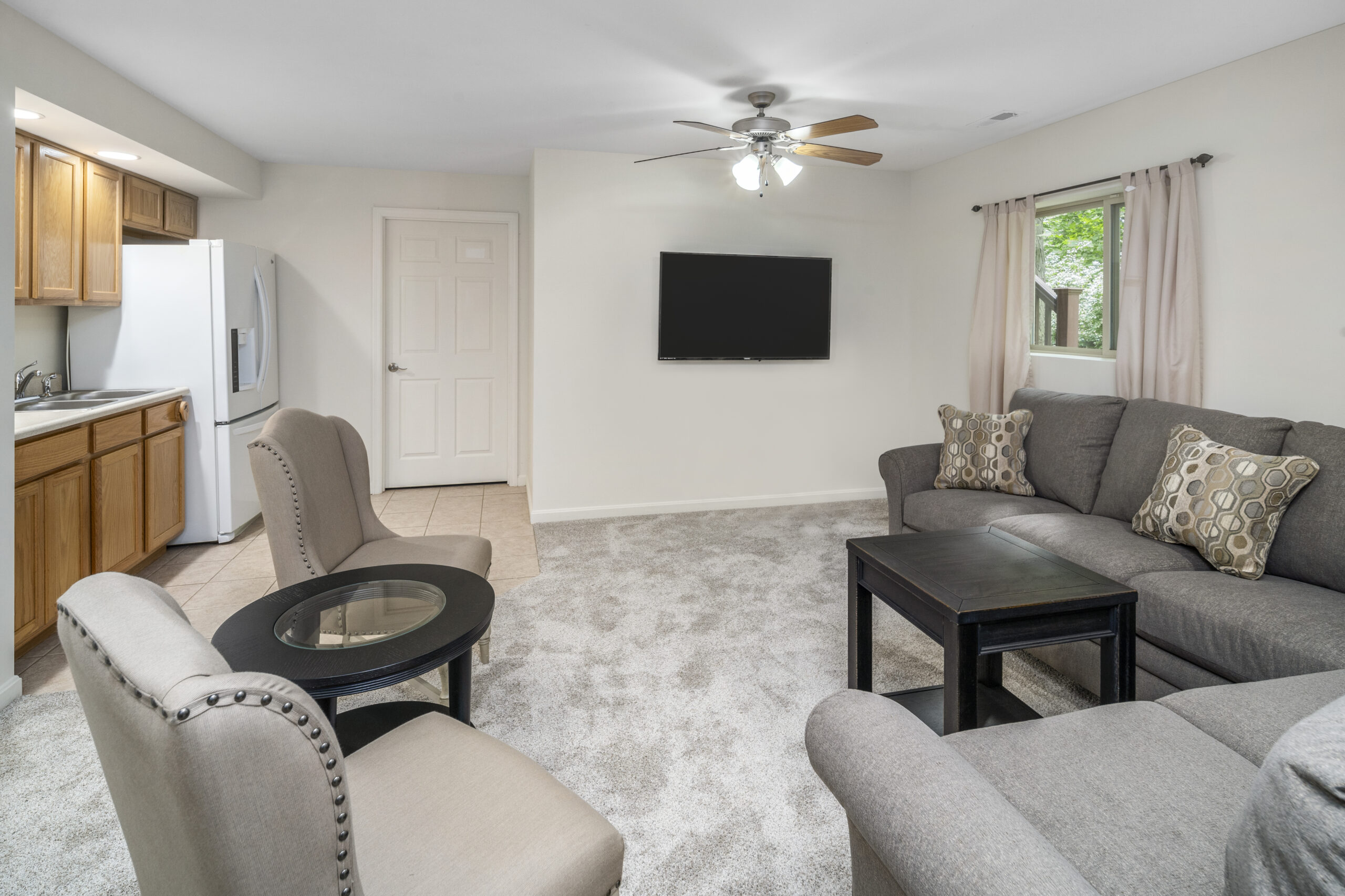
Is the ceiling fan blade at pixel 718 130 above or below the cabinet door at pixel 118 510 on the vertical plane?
above

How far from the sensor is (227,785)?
0.74 m

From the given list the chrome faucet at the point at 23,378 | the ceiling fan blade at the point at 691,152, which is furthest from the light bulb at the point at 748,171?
the chrome faucet at the point at 23,378

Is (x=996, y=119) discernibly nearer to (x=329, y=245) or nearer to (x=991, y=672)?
(x=991, y=672)

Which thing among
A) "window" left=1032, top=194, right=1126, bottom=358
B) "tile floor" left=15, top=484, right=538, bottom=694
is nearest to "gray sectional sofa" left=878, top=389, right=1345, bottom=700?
"window" left=1032, top=194, right=1126, bottom=358

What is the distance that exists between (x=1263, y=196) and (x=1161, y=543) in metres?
1.59

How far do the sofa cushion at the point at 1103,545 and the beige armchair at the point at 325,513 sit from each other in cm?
212

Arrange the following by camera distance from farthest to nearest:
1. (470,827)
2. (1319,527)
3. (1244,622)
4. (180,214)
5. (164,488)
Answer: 1. (180,214)
2. (164,488)
3. (1319,527)
4. (1244,622)
5. (470,827)

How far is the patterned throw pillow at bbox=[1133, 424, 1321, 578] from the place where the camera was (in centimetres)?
243

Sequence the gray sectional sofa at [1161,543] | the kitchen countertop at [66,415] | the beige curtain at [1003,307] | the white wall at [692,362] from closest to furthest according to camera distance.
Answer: the gray sectional sofa at [1161,543], the kitchen countertop at [66,415], the beige curtain at [1003,307], the white wall at [692,362]

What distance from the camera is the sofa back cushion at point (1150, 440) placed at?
2742 millimetres

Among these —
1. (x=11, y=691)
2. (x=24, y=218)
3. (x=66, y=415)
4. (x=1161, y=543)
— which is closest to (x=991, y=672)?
(x=1161, y=543)

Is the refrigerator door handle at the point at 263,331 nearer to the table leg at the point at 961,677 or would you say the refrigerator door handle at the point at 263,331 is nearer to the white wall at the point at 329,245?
the white wall at the point at 329,245

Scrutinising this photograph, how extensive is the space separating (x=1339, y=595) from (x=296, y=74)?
440 cm

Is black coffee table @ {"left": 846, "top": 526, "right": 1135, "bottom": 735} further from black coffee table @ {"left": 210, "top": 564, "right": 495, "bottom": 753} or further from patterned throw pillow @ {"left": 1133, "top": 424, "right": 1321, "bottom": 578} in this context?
black coffee table @ {"left": 210, "top": 564, "right": 495, "bottom": 753}
